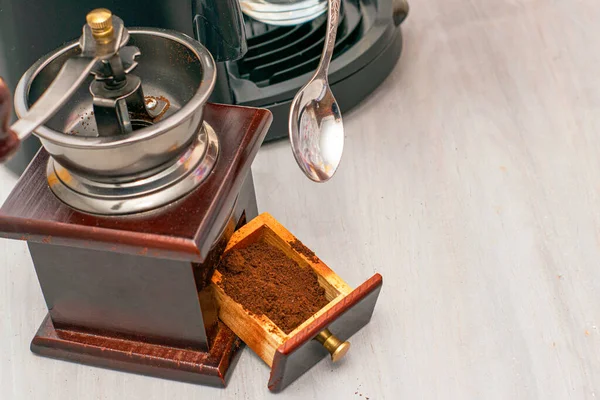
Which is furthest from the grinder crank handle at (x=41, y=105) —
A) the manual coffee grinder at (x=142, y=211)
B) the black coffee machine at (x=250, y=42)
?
the black coffee machine at (x=250, y=42)

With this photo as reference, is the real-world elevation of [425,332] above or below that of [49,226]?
below

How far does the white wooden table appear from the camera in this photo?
0.64 meters

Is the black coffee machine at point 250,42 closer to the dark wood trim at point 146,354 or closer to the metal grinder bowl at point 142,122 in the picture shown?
the metal grinder bowl at point 142,122

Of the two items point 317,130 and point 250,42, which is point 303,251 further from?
point 250,42

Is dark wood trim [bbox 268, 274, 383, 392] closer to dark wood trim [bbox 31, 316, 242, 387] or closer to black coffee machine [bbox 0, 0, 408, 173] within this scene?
dark wood trim [bbox 31, 316, 242, 387]

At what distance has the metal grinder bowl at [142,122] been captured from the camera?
508 millimetres

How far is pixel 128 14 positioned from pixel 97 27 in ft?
0.57

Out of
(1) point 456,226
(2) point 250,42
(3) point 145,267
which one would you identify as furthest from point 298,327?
(2) point 250,42

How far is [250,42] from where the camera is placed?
0.83m

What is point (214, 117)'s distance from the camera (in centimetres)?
61

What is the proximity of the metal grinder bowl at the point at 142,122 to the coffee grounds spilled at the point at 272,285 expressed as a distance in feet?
0.35

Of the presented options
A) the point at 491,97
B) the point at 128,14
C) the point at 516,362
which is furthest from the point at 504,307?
the point at 128,14

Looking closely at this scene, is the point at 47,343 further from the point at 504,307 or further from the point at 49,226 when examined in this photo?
the point at 504,307

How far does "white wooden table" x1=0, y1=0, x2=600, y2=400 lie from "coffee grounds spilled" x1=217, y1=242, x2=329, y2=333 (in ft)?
0.21
